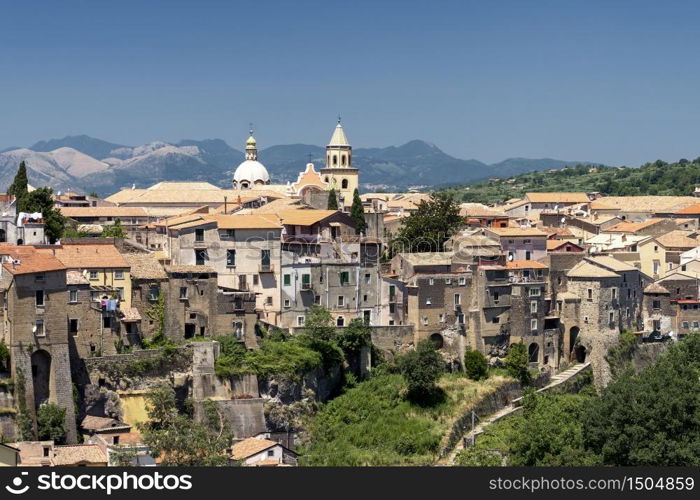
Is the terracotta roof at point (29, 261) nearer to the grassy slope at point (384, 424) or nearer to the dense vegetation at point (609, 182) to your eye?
the grassy slope at point (384, 424)

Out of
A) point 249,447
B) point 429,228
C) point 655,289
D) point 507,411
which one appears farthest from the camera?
point 429,228

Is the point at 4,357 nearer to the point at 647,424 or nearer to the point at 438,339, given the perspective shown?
the point at 438,339

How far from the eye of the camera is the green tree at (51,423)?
51.5 meters

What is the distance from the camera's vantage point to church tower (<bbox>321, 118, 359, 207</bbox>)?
115 metres

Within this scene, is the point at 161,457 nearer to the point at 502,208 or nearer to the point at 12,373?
the point at 12,373

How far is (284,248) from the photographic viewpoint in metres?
66.1

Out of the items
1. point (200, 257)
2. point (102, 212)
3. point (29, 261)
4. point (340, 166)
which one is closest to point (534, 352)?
point (200, 257)

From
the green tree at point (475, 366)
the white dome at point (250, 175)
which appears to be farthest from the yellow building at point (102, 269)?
the white dome at point (250, 175)

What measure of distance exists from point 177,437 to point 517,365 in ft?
76.2

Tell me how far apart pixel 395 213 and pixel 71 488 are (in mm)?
65608

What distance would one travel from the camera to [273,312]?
64812 mm

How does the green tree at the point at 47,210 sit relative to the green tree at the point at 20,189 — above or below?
below

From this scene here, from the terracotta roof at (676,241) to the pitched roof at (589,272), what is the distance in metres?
12.9

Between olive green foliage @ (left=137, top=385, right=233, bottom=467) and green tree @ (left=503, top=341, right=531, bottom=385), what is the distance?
16988mm
